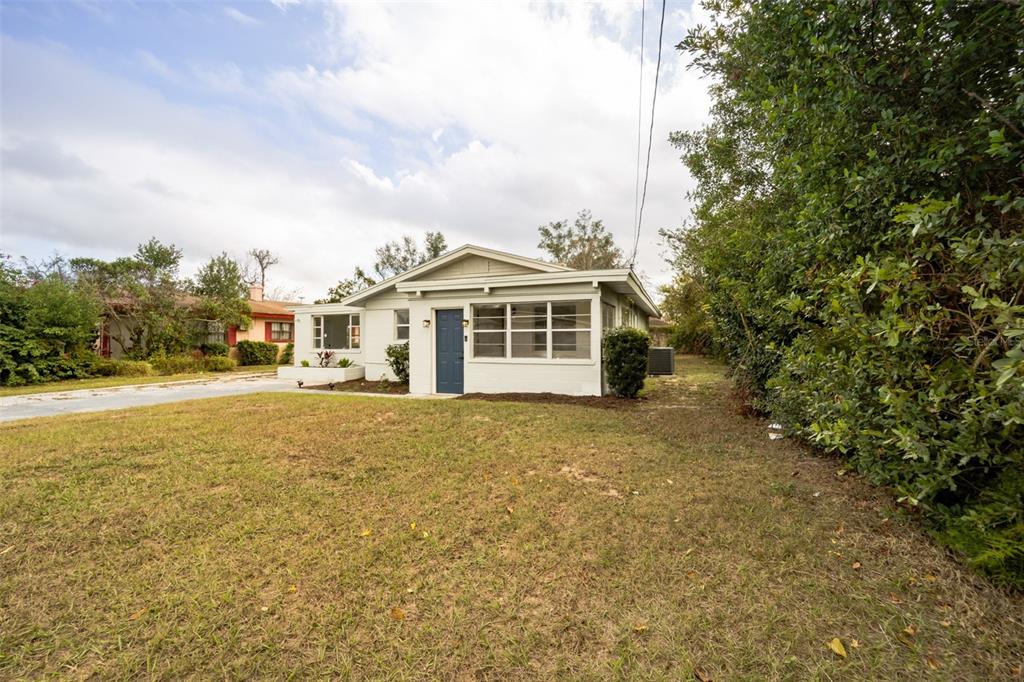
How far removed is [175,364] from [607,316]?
17.4 metres

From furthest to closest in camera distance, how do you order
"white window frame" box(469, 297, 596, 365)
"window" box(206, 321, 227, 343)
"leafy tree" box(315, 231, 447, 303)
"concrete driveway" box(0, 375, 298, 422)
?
"leafy tree" box(315, 231, 447, 303) < "window" box(206, 321, 227, 343) < "white window frame" box(469, 297, 596, 365) < "concrete driveway" box(0, 375, 298, 422)

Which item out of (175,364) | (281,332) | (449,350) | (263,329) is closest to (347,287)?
(281,332)

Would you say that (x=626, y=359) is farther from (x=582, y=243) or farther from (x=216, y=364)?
(x=582, y=243)

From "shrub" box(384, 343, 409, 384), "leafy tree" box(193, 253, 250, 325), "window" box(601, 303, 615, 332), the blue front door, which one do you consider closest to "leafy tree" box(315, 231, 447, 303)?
"leafy tree" box(193, 253, 250, 325)

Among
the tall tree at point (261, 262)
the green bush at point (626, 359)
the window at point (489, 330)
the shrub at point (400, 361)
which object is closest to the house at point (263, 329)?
the shrub at point (400, 361)

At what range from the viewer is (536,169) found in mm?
16938

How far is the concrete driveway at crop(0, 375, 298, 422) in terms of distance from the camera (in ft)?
27.5

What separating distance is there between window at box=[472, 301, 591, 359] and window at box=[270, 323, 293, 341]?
18.2 metres

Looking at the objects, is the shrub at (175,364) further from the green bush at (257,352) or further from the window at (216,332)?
the green bush at (257,352)

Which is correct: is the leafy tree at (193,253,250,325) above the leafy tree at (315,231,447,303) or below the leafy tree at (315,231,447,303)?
below

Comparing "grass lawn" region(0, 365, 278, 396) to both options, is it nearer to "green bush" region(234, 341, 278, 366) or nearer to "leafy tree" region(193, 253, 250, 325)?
"leafy tree" region(193, 253, 250, 325)

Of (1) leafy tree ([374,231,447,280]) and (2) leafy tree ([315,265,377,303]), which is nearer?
(2) leafy tree ([315,265,377,303])

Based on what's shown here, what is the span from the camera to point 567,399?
941 cm

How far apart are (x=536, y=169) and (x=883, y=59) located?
15.3 metres
